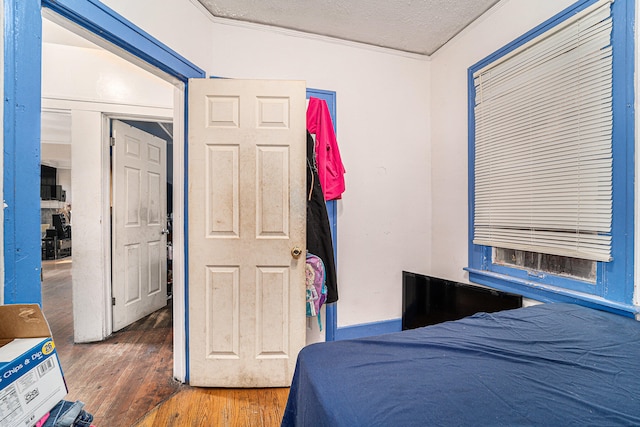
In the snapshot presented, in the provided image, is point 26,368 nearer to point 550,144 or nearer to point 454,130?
point 550,144

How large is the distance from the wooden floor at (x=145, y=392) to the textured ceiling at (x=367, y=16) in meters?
2.58

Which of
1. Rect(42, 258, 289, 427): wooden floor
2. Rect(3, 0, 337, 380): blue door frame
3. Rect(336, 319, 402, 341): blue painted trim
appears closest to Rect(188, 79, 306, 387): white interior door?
Rect(42, 258, 289, 427): wooden floor

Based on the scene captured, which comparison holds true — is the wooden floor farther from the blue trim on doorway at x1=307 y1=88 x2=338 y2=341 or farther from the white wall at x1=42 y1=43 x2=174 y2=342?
the blue trim on doorway at x1=307 y1=88 x2=338 y2=341

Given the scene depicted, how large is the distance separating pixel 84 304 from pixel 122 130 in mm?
1612

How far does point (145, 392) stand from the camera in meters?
1.78

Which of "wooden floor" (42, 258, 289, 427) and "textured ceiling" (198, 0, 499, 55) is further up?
"textured ceiling" (198, 0, 499, 55)

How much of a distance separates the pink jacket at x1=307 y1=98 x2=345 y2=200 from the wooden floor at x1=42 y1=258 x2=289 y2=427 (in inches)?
55.7

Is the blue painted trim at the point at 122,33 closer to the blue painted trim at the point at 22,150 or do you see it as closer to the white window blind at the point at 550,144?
the blue painted trim at the point at 22,150

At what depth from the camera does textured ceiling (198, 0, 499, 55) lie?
A: 6.14 feet

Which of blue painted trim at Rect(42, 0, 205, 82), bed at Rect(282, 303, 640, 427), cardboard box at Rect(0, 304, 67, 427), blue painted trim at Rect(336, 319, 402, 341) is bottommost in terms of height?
blue painted trim at Rect(336, 319, 402, 341)

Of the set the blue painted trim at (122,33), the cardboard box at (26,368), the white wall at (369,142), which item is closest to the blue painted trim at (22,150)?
the blue painted trim at (122,33)

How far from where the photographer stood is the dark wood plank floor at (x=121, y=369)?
5.44 feet

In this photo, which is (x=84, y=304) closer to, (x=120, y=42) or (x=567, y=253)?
(x=120, y=42)

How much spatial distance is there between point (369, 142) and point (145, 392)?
7.85ft
